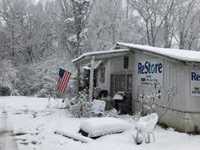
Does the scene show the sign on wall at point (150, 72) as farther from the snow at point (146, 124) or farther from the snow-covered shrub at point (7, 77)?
the snow-covered shrub at point (7, 77)

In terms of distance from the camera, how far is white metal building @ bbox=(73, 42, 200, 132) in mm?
11938

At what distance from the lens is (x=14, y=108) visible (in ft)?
58.9

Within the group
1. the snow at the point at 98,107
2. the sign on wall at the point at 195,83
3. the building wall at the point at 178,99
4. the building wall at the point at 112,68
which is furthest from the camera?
the building wall at the point at 112,68

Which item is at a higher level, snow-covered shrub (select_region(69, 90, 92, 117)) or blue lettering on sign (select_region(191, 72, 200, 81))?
blue lettering on sign (select_region(191, 72, 200, 81))

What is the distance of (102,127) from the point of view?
1062 centimetres

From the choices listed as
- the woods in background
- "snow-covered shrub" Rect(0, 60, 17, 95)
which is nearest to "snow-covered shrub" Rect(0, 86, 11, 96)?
"snow-covered shrub" Rect(0, 60, 17, 95)

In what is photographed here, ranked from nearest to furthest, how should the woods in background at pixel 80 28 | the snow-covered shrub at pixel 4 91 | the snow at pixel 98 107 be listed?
the snow at pixel 98 107, the snow-covered shrub at pixel 4 91, the woods in background at pixel 80 28

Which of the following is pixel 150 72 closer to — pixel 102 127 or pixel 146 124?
pixel 102 127

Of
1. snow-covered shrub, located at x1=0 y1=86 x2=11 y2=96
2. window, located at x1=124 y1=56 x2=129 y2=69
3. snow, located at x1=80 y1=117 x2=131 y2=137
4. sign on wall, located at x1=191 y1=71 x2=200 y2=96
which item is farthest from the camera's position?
snow-covered shrub, located at x1=0 y1=86 x2=11 y2=96

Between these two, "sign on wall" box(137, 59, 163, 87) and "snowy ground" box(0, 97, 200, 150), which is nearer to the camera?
"snowy ground" box(0, 97, 200, 150)

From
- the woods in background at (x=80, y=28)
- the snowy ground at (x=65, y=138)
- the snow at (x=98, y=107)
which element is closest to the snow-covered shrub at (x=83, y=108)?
the snow at (x=98, y=107)

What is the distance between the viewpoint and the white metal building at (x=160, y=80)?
39.2 ft

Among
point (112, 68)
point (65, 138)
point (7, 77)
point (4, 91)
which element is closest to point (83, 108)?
point (112, 68)

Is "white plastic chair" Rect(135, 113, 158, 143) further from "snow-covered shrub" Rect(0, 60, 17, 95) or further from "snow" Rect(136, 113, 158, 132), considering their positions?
"snow-covered shrub" Rect(0, 60, 17, 95)
